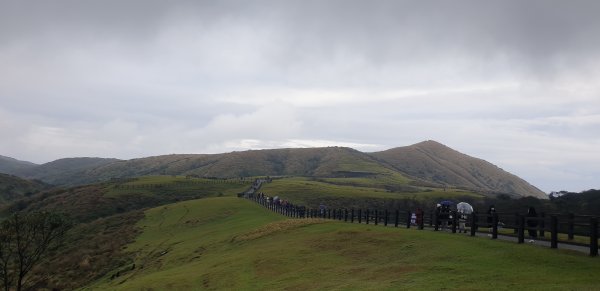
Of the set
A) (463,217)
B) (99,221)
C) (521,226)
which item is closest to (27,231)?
(99,221)

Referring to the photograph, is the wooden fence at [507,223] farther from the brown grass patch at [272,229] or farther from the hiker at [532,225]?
the brown grass patch at [272,229]

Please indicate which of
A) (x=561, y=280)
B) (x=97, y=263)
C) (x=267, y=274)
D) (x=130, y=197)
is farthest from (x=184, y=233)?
(x=130, y=197)

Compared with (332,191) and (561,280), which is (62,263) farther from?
(332,191)

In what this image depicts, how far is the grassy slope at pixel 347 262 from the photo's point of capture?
1680 cm

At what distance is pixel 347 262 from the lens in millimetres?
24469

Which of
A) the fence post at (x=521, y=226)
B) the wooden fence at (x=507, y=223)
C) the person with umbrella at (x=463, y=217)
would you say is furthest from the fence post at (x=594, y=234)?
the person with umbrella at (x=463, y=217)

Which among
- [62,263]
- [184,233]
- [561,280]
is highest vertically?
[561,280]

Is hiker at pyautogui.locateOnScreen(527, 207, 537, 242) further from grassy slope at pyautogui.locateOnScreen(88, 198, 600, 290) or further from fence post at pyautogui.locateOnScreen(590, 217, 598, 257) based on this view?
fence post at pyautogui.locateOnScreen(590, 217, 598, 257)

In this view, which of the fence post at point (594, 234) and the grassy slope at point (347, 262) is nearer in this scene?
the grassy slope at point (347, 262)

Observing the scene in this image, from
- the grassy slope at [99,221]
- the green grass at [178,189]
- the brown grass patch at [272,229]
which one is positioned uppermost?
the green grass at [178,189]

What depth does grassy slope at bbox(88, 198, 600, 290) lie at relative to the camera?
16.8 meters

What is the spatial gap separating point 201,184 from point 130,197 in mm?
28598

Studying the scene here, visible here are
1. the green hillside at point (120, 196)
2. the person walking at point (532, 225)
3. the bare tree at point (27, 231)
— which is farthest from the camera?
the green hillside at point (120, 196)

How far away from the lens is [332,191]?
13200 cm
